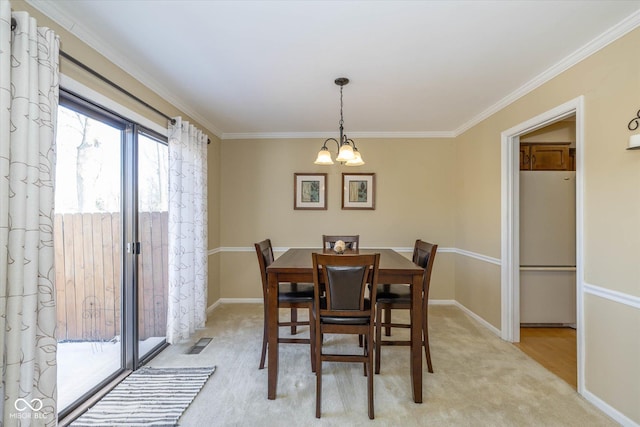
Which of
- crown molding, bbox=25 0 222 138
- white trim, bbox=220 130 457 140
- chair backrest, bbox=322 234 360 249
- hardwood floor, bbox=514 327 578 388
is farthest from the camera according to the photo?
white trim, bbox=220 130 457 140

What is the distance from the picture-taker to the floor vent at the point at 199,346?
2.75 metres

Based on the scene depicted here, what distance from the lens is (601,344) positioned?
1.96m

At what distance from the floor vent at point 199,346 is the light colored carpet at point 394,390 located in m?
0.06

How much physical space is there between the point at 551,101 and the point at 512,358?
7.50 ft

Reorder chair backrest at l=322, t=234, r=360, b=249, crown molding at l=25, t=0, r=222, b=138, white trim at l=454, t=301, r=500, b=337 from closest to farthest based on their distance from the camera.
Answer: crown molding at l=25, t=0, r=222, b=138 < white trim at l=454, t=301, r=500, b=337 < chair backrest at l=322, t=234, r=360, b=249

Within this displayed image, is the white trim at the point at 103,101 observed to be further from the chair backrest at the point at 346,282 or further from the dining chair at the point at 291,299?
the chair backrest at the point at 346,282

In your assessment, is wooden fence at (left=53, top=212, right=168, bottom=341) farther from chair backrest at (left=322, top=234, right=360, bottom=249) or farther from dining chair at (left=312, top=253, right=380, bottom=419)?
chair backrest at (left=322, top=234, right=360, bottom=249)

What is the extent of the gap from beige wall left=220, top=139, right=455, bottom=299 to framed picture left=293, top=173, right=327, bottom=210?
8cm

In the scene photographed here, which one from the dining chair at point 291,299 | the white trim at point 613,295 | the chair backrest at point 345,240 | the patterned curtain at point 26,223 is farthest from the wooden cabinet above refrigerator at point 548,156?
the patterned curtain at point 26,223

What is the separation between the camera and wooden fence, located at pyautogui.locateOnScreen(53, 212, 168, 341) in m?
1.91

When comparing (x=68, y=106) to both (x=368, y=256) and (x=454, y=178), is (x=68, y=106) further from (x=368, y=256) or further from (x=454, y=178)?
(x=454, y=178)

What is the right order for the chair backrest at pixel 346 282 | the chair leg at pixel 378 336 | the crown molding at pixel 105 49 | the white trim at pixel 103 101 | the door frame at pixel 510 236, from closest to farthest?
1. the crown molding at pixel 105 49
2. the white trim at pixel 103 101
3. the chair backrest at pixel 346 282
4. the chair leg at pixel 378 336
5. the door frame at pixel 510 236

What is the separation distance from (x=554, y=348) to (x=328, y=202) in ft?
9.91

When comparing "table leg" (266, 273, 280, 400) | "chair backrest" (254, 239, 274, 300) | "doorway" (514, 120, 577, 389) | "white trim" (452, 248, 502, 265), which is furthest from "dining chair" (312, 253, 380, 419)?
"doorway" (514, 120, 577, 389)
